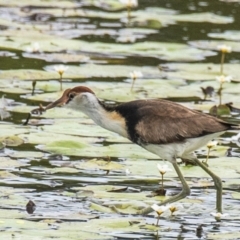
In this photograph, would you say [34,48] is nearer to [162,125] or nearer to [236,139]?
[236,139]

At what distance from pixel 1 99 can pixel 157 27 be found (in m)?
4.74

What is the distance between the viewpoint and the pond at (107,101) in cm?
753

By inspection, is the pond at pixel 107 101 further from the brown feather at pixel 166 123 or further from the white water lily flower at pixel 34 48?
the brown feather at pixel 166 123

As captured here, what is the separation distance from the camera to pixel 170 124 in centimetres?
791

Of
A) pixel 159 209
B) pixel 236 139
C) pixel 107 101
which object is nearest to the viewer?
pixel 159 209

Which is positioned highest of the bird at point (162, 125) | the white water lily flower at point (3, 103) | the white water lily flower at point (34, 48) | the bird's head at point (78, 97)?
the bird's head at point (78, 97)

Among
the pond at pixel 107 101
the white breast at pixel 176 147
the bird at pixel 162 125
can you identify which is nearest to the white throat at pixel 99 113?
the bird at pixel 162 125

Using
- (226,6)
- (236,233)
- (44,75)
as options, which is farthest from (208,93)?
(226,6)

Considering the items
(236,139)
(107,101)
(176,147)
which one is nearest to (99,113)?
(176,147)

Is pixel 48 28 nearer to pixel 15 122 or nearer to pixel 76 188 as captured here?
pixel 15 122

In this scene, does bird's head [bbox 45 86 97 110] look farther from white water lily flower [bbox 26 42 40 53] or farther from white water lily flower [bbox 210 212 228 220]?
white water lily flower [bbox 26 42 40 53]

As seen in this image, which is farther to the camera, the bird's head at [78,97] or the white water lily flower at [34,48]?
the white water lily flower at [34,48]

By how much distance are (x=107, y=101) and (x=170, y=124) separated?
284 cm

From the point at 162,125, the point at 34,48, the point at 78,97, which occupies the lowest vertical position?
the point at 34,48
